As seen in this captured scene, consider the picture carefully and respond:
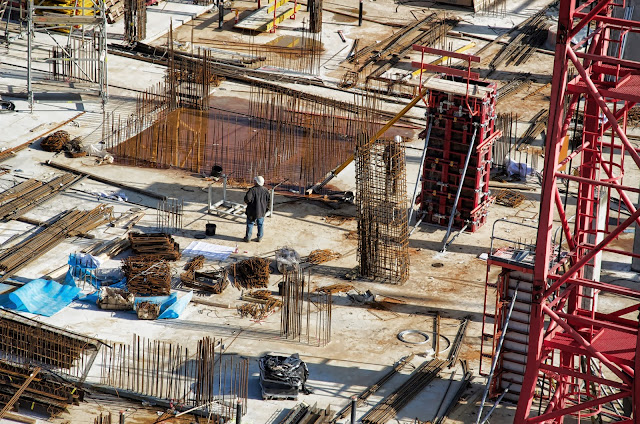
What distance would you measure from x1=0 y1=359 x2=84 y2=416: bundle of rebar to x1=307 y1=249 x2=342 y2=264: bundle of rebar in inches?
298

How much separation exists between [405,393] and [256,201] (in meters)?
7.41

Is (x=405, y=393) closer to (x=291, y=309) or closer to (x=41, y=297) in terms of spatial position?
(x=291, y=309)

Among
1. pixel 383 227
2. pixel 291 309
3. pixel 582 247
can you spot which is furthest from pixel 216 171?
pixel 582 247

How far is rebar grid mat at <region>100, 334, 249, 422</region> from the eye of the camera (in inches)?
828

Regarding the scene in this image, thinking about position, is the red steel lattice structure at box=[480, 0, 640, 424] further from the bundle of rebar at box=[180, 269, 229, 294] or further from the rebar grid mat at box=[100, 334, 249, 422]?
the bundle of rebar at box=[180, 269, 229, 294]

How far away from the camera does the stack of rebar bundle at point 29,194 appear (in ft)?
93.1

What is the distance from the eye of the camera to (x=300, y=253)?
90.1ft

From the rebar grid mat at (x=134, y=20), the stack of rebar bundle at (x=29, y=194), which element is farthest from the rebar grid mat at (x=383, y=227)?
the rebar grid mat at (x=134, y=20)

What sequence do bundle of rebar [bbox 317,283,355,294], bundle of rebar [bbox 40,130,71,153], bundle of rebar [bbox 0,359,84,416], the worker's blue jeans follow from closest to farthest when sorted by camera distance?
bundle of rebar [bbox 0,359,84,416]
bundle of rebar [bbox 317,283,355,294]
the worker's blue jeans
bundle of rebar [bbox 40,130,71,153]

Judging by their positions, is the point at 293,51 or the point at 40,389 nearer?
the point at 40,389

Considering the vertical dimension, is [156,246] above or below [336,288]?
above

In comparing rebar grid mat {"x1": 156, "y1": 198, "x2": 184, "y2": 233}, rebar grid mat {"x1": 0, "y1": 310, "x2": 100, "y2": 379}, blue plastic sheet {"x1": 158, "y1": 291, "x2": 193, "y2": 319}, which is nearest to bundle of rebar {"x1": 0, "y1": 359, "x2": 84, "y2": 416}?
rebar grid mat {"x1": 0, "y1": 310, "x2": 100, "y2": 379}

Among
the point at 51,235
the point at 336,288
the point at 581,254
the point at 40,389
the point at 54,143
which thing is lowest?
the point at 40,389

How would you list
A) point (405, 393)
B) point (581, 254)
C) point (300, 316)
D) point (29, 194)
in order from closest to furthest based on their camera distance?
point (581, 254) → point (405, 393) → point (300, 316) → point (29, 194)
